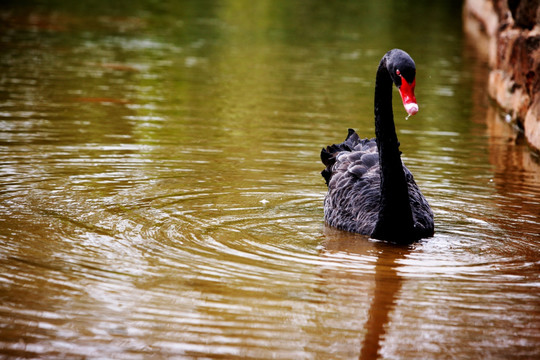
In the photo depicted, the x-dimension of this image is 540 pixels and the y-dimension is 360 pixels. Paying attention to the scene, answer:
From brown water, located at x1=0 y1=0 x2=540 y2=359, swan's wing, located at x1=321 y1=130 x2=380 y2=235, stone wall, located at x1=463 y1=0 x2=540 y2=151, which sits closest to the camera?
brown water, located at x1=0 y1=0 x2=540 y2=359

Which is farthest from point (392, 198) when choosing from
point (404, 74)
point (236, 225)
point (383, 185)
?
point (236, 225)

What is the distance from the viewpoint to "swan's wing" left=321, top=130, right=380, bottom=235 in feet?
19.2

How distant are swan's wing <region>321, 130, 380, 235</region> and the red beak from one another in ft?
3.38

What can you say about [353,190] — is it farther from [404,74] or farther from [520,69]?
[520,69]

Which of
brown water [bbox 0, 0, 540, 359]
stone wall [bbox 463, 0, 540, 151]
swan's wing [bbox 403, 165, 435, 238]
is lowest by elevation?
brown water [bbox 0, 0, 540, 359]

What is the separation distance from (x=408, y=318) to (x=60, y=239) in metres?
2.22

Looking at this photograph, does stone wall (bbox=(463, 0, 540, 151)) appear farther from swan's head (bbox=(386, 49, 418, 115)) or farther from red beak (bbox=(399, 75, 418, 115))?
red beak (bbox=(399, 75, 418, 115))

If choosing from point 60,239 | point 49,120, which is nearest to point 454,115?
point 49,120

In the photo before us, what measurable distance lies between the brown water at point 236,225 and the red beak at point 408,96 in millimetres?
950

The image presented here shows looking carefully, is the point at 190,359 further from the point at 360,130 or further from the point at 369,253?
the point at 360,130

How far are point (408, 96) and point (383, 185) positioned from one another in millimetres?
745

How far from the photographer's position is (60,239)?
5.30 meters

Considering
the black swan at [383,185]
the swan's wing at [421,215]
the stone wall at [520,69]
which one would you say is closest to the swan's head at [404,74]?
the black swan at [383,185]

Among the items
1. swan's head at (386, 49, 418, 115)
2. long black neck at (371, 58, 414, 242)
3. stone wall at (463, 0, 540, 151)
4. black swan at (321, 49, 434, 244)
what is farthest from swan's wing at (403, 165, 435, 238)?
stone wall at (463, 0, 540, 151)
